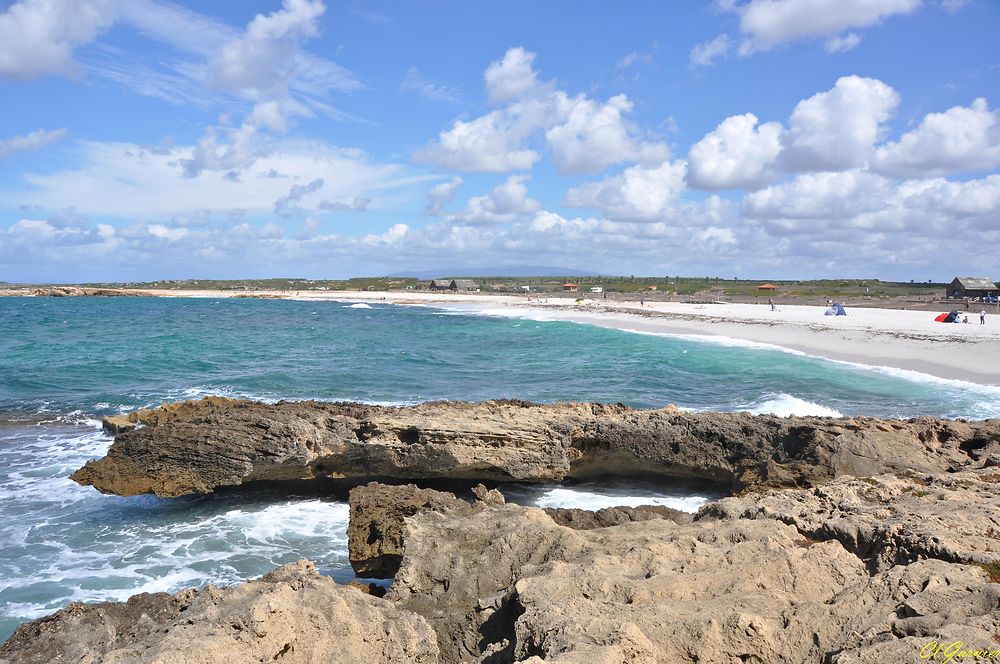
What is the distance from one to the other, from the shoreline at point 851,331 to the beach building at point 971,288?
68.6ft

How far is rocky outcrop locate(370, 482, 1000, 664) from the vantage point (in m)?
4.17

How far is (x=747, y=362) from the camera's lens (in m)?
29.6

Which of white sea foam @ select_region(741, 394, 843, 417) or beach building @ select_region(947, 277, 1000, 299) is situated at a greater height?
beach building @ select_region(947, 277, 1000, 299)

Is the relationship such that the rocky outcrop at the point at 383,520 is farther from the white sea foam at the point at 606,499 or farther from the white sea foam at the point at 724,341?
the white sea foam at the point at 724,341

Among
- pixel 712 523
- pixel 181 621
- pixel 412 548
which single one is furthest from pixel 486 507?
pixel 181 621

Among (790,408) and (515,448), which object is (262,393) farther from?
(790,408)

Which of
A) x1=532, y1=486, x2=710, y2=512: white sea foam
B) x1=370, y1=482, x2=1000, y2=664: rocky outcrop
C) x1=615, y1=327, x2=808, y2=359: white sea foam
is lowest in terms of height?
x1=532, y1=486, x2=710, y2=512: white sea foam

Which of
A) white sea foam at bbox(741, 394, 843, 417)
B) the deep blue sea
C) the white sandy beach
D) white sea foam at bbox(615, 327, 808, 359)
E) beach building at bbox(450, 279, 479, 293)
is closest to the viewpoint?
the deep blue sea

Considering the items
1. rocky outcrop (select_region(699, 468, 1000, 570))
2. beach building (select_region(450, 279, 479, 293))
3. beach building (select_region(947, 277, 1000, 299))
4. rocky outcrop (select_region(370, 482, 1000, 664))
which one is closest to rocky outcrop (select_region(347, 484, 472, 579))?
rocky outcrop (select_region(370, 482, 1000, 664))

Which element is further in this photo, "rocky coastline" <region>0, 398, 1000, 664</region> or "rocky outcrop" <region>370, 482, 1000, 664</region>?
"rocky coastline" <region>0, 398, 1000, 664</region>

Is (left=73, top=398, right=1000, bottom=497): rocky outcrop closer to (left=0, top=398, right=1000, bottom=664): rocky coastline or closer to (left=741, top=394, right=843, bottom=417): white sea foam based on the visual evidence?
(left=0, top=398, right=1000, bottom=664): rocky coastline

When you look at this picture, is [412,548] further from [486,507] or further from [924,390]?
[924,390]

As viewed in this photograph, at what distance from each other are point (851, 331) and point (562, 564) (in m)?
A: 40.0

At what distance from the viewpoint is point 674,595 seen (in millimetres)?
4867
